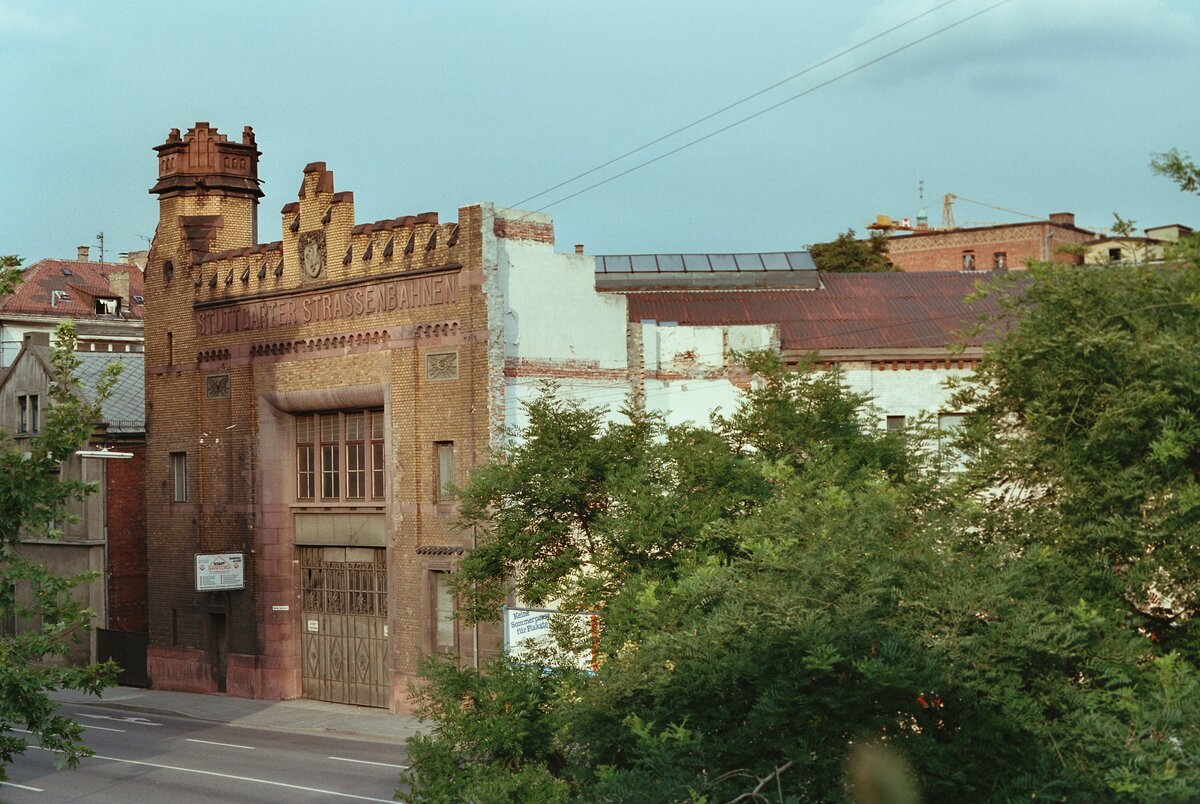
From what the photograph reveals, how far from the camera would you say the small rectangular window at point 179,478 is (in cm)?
4225

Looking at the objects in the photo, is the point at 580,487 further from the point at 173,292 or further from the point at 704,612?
the point at 173,292

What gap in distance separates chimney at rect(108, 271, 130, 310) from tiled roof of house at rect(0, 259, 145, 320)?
24cm

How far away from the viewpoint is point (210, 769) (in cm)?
2834

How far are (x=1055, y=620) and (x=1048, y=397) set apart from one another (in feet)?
10.4

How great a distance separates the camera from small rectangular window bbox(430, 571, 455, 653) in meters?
33.7

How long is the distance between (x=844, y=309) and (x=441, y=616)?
14.7m

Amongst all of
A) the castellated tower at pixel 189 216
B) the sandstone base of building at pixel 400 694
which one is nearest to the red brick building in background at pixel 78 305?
the castellated tower at pixel 189 216

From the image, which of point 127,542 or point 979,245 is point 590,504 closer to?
point 127,542

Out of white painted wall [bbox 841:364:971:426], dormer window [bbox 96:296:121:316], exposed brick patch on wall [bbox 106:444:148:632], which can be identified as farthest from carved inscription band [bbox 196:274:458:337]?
dormer window [bbox 96:296:121:316]

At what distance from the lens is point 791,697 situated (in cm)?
1143

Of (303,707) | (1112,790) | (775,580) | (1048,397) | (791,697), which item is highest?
(1048,397)

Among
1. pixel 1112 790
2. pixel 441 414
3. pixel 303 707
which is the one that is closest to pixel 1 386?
pixel 303 707

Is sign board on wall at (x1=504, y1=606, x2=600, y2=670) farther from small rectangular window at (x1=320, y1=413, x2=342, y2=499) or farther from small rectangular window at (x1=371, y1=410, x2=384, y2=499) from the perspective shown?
small rectangular window at (x1=320, y1=413, x2=342, y2=499)

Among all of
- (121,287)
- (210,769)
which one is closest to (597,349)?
(210,769)
